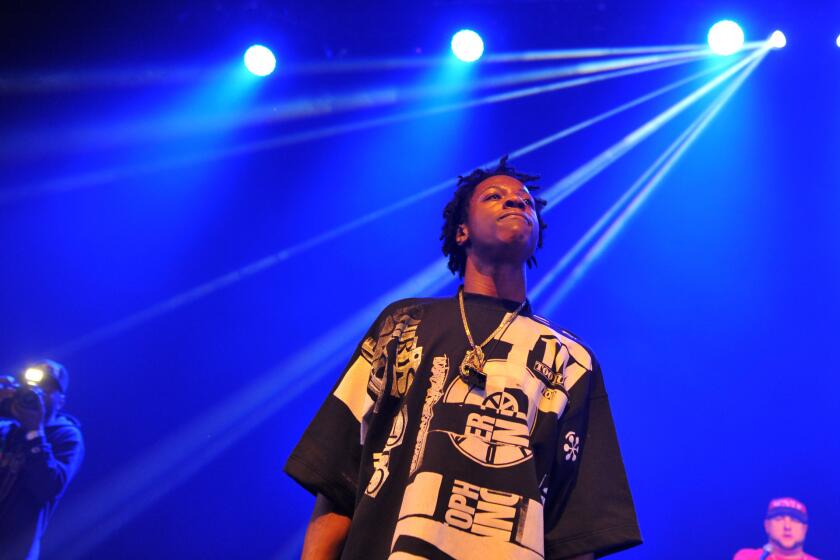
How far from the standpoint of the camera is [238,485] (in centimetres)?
435

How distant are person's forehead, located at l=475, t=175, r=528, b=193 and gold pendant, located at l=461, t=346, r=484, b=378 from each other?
59 cm

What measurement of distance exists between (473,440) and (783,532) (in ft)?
11.6

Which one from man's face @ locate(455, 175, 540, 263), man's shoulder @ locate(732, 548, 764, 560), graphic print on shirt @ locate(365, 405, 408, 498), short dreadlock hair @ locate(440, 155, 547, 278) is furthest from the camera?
man's shoulder @ locate(732, 548, 764, 560)

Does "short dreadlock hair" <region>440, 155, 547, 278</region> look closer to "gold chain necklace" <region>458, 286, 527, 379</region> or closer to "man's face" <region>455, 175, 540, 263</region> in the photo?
"man's face" <region>455, 175, 540, 263</region>

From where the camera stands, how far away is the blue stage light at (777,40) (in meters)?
4.87

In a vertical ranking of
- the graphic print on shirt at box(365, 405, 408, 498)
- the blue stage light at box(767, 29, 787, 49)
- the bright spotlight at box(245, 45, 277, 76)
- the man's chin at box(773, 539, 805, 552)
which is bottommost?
the graphic print on shirt at box(365, 405, 408, 498)

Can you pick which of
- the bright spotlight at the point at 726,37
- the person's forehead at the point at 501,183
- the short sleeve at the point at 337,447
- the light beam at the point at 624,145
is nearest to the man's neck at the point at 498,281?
the person's forehead at the point at 501,183

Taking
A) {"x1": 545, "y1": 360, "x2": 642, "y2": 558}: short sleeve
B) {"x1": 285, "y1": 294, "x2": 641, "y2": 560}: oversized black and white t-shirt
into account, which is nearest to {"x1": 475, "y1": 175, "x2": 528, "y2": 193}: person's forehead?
{"x1": 285, "y1": 294, "x2": 641, "y2": 560}: oversized black and white t-shirt

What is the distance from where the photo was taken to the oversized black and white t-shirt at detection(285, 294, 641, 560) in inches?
56.4

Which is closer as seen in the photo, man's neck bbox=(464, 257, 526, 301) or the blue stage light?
man's neck bbox=(464, 257, 526, 301)

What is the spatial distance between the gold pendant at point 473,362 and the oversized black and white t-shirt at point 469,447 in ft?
0.05

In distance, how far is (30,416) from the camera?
13.0ft

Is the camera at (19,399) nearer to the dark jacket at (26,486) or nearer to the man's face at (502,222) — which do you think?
the dark jacket at (26,486)

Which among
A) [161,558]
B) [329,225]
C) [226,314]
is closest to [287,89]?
[329,225]
